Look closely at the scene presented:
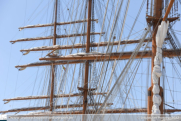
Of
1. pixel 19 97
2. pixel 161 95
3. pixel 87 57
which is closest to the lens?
pixel 161 95

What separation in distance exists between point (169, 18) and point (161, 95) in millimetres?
2477

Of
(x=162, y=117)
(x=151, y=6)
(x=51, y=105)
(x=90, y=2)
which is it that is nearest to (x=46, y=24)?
(x=51, y=105)

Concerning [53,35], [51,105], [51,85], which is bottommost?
[51,105]

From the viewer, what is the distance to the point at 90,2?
73.5 ft

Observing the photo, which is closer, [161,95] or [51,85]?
[161,95]

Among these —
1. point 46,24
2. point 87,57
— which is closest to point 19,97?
point 46,24

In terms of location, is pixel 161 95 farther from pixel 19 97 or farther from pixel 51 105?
pixel 19 97

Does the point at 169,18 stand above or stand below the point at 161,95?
above

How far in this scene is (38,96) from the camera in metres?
33.8

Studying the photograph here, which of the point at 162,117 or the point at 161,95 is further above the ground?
the point at 161,95

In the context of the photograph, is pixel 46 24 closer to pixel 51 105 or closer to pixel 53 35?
pixel 53 35

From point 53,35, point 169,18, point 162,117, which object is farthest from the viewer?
point 53,35

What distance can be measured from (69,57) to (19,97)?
1867 cm

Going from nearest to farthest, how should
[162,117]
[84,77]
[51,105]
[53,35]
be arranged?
1. [162,117]
2. [84,77]
3. [51,105]
4. [53,35]
